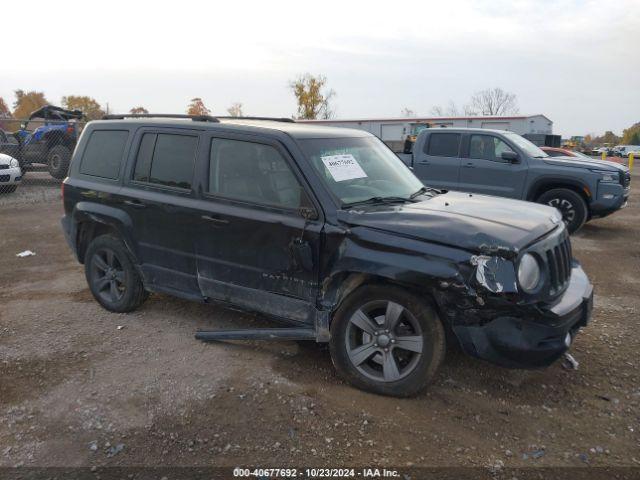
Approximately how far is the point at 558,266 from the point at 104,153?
13.2 feet

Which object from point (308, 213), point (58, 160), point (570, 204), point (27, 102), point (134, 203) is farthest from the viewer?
point (27, 102)

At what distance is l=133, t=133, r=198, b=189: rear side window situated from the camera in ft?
13.9

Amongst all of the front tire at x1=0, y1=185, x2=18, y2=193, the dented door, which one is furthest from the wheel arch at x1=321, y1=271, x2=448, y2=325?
the front tire at x1=0, y1=185, x2=18, y2=193

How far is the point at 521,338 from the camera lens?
304 cm

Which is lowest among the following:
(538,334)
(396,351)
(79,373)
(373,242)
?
(79,373)

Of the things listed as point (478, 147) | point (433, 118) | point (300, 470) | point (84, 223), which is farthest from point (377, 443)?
point (433, 118)

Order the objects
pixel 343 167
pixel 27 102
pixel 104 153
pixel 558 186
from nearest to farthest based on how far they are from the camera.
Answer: pixel 343 167 < pixel 104 153 < pixel 558 186 < pixel 27 102

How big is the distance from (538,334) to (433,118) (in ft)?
89.5

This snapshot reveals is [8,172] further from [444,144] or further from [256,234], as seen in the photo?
[256,234]

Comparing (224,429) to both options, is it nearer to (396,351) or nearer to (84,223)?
(396,351)

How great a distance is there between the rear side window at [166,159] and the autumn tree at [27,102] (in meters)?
74.2

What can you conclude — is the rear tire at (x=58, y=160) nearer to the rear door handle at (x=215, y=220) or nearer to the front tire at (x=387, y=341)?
the rear door handle at (x=215, y=220)

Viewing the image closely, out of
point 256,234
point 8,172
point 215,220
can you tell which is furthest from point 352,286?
point 8,172

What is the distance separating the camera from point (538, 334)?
3055 millimetres
